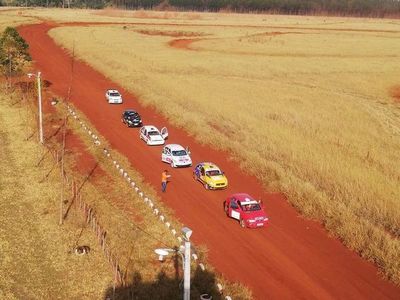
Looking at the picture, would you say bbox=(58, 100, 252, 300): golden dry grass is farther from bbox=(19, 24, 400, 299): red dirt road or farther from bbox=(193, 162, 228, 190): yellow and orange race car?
bbox=(193, 162, 228, 190): yellow and orange race car

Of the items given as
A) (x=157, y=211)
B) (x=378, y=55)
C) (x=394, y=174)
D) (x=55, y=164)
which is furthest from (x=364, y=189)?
(x=378, y=55)

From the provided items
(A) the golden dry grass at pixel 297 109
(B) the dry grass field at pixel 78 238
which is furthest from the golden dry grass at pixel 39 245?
(A) the golden dry grass at pixel 297 109

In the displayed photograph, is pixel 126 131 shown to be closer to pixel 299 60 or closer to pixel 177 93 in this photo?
pixel 177 93

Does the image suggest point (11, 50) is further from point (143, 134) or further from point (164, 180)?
point (164, 180)

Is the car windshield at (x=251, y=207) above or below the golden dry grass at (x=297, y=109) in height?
above

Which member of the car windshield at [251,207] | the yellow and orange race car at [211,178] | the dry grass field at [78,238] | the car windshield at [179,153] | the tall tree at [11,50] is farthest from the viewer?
the tall tree at [11,50]

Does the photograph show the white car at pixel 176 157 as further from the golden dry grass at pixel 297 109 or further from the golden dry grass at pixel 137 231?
the golden dry grass at pixel 297 109

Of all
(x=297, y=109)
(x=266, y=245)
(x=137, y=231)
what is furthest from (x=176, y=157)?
(x=297, y=109)
